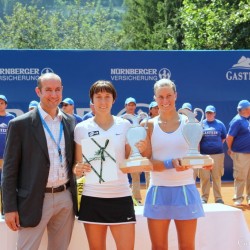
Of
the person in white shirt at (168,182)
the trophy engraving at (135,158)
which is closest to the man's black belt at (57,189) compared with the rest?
the trophy engraving at (135,158)

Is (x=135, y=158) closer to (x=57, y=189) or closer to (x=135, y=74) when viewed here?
(x=57, y=189)

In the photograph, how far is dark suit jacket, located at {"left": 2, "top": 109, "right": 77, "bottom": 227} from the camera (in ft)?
14.9

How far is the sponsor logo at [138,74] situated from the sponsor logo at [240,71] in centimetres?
141

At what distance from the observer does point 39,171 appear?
14.8 ft

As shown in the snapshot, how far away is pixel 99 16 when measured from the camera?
165ft

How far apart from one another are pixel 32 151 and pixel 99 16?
46.6 m

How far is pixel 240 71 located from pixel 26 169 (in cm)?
1007

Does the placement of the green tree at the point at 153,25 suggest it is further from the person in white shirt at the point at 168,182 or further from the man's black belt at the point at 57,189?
the man's black belt at the point at 57,189

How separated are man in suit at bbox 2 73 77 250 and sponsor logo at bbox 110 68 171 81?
353 inches

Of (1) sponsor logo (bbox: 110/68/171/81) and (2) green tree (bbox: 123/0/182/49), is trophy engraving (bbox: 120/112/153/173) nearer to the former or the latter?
(1) sponsor logo (bbox: 110/68/171/81)

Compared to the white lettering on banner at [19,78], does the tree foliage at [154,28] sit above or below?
above

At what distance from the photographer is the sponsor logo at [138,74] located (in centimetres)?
1364

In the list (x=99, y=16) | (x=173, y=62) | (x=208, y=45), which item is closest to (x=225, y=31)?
(x=208, y=45)

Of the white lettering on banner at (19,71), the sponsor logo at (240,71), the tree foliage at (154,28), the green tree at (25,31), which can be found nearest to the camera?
the white lettering on banner at (19,71)
